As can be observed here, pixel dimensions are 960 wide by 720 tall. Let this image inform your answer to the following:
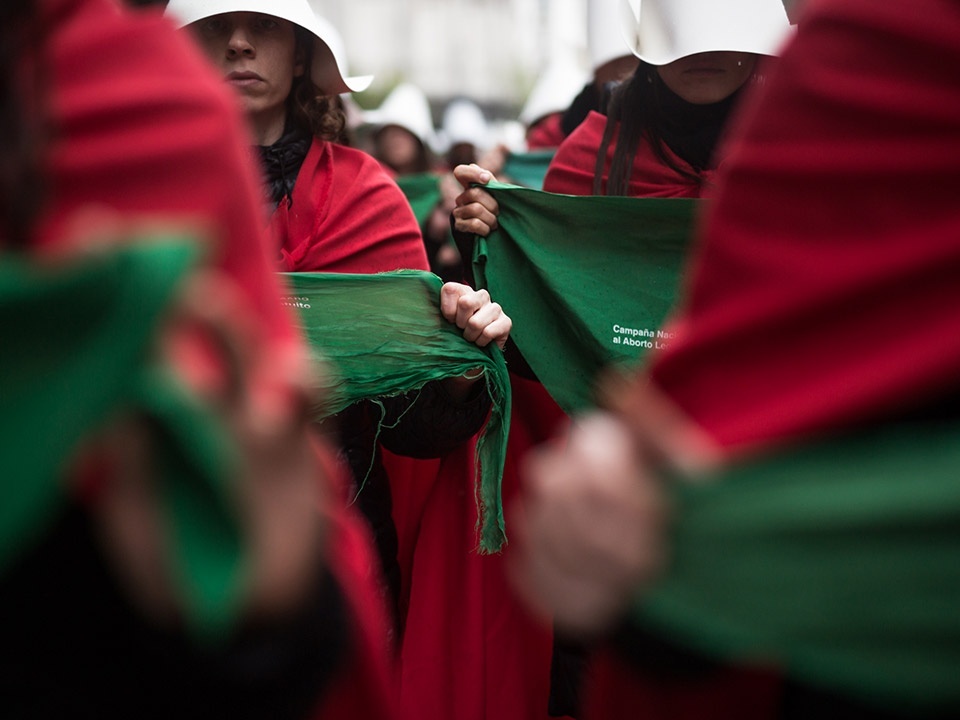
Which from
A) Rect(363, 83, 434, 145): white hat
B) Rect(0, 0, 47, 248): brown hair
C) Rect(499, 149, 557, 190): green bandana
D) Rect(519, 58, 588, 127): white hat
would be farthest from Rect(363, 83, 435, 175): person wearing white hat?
Rect(0, 0, 47, 248): brown hair

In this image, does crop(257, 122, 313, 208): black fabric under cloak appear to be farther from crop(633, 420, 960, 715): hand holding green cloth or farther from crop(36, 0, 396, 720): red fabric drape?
crop(633, 420, 960, 715): hand holding green cloth

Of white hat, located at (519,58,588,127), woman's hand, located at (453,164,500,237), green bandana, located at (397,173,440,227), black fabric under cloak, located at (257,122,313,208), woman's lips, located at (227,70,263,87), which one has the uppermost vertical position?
woman's lips, located at (227,70,263,87)

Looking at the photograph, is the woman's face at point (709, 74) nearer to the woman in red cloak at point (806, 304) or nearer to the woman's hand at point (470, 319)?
the woman's hand at point (470, 319)

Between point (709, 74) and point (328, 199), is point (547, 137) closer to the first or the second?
point (709, 74)

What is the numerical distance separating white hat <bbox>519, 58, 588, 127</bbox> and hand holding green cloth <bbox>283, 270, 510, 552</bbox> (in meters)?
5.02

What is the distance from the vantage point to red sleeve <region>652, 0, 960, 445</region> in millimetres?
1067

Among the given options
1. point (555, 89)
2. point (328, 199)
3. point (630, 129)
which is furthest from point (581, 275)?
point (555, 89)

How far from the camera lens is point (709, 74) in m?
2.78

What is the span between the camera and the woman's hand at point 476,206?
8.91ft

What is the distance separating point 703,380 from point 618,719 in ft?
1.59

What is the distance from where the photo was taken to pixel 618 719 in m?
1.36

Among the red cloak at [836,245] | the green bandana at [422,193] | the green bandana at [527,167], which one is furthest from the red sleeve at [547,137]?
the red cloak at [836,245]

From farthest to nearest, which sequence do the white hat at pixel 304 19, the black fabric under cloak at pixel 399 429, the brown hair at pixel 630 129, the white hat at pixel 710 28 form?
1. the brown hair at pixel 630 129
2. the white hat at pixel 710 28
3. the white hat at pixel 304 19
4. the black fabric under cloak at pixel 399 429

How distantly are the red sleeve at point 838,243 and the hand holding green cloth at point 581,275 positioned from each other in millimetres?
1414
